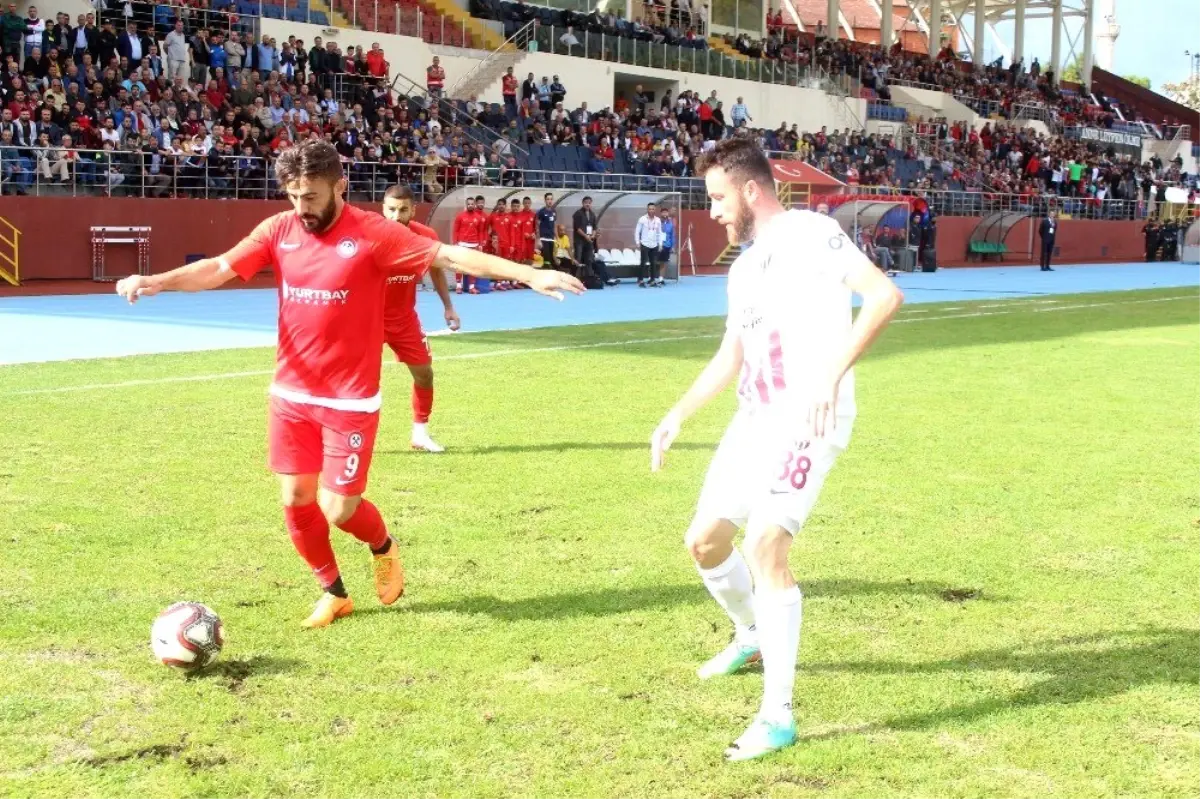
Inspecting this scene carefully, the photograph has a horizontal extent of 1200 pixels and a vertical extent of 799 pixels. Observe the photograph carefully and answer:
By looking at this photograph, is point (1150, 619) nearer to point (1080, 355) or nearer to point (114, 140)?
point (1080, 355)

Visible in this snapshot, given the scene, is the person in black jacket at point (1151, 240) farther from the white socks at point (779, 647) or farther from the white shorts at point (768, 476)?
the white socks at point (779, 647)

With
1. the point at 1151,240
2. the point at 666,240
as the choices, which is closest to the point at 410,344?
the point at 666,240

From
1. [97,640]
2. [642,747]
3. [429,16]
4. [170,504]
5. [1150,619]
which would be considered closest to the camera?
[642,747]

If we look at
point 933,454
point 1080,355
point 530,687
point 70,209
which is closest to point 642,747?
point 530,687

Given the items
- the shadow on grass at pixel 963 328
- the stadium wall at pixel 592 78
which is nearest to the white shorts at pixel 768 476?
the shadow on grass at pixel 963 328

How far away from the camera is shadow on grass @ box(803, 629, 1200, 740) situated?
5230 mm

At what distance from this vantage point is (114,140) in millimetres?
25859

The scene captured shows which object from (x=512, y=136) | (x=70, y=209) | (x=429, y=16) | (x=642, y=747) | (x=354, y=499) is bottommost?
(x=642, y=747)

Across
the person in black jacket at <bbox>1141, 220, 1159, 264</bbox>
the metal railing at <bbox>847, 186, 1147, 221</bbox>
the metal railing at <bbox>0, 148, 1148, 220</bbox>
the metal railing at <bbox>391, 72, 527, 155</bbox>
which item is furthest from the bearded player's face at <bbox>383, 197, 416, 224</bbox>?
the person in black jacket at <bbox>1141, 220, 1159, 264</bbox>

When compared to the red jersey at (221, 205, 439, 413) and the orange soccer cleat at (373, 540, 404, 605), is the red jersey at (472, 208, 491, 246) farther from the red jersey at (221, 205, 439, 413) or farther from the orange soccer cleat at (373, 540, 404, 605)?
the red jersey at (221, 205, 439, 413)

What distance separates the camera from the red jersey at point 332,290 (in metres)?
5.96

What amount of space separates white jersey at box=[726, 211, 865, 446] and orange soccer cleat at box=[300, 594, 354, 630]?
2.46 metres

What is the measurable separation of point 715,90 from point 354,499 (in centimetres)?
4426

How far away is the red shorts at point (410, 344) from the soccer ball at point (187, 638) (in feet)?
17.1
